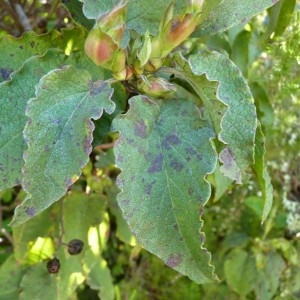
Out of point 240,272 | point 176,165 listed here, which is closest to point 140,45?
point 176,165

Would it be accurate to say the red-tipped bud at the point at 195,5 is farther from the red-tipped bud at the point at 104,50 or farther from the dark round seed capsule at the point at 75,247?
the dark round seed capsule at the point at 75,247

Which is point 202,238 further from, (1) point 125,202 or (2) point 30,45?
(2) point 30,45

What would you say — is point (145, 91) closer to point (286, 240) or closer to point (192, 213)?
point (192, 213)

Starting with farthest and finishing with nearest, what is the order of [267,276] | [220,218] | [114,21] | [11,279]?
[220,218] → [267,276] → [11,279] → [114,21]

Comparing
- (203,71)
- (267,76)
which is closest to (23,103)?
(203,71)

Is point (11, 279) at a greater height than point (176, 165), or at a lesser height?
lesser

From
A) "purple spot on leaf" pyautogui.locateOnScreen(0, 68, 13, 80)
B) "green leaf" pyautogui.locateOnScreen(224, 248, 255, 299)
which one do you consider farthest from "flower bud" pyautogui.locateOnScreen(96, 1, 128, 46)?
"green leaf" pyautogui.locateOnScreen(224, 248, 255, 299)

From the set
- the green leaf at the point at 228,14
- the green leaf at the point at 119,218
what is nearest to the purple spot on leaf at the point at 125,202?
the green leaf at the point at 228,14
